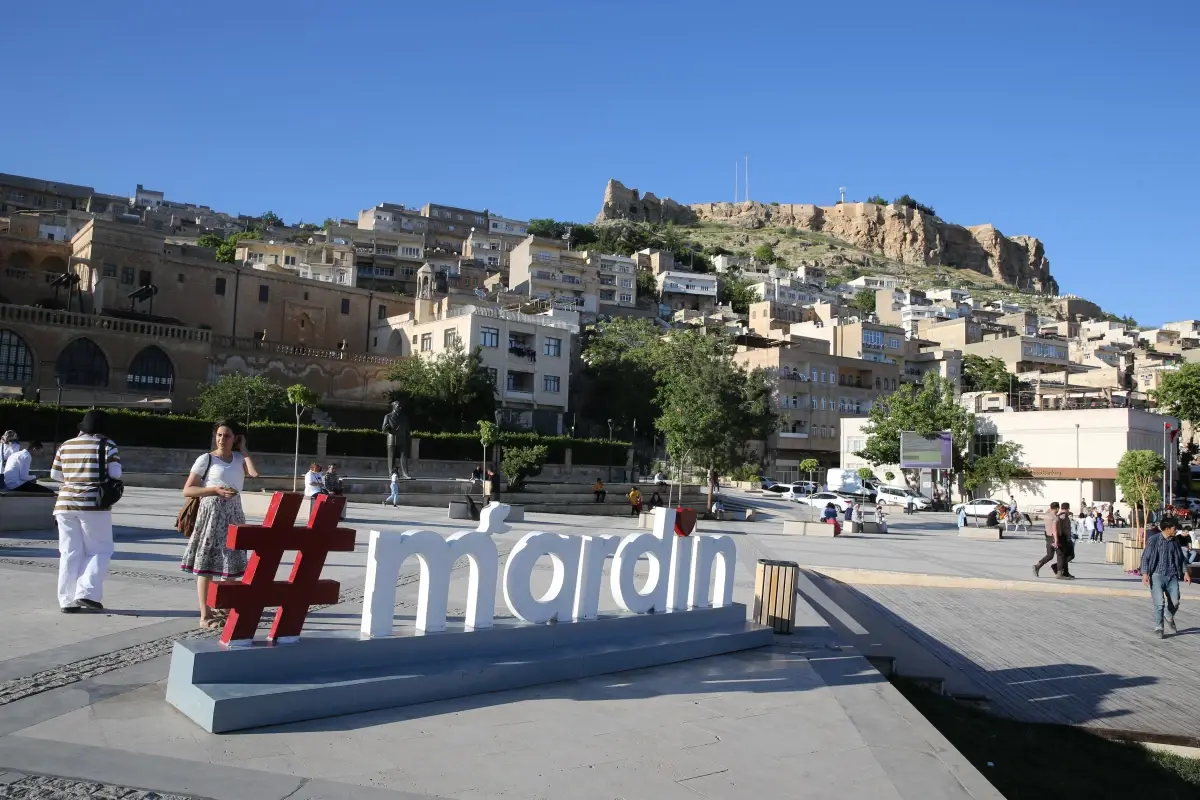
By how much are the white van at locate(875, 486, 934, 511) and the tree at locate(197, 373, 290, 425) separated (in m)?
30.0

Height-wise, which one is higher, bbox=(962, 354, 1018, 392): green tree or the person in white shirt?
bbox=(962, 354, 1018, 392): green tree

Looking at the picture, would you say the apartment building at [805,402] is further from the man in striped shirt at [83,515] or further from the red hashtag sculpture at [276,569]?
the red hashtag sculpture at [276,569]

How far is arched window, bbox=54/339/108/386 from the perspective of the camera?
42.6 m

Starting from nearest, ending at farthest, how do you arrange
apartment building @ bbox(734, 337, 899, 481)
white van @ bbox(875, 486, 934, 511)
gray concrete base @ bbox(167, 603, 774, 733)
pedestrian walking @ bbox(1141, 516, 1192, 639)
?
gray concrete base @ bbox(167, 603, 774, 733)
pedestrian walking @ bbox(1141, 516, 1192, 639)
white van @ bbox(875, 486, 934, 511)
apartment building @ bbox(734, 337, 899, 481)

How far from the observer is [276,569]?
609 centimetres

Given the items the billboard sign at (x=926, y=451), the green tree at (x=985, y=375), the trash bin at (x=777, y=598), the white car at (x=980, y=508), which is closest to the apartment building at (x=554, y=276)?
the green tree at (x=985, y=375)

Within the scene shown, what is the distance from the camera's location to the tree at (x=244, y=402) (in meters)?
39.0

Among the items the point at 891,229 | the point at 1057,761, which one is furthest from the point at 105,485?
the point at 891,229

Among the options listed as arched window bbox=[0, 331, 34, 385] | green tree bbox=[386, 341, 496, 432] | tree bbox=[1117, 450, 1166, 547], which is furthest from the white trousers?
arched window bbox=[0, 331, 34, 385]

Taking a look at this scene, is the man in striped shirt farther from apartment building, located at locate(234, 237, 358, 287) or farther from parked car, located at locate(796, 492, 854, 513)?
apartment building, located at locate(234, 237, 358, 287)

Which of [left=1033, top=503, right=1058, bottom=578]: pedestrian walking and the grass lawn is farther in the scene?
[left=1033, top=503, right=1058, bottom=578]: pedestrian walking

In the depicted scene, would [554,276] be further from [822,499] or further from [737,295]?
[822,499]

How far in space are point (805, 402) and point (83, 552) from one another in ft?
193

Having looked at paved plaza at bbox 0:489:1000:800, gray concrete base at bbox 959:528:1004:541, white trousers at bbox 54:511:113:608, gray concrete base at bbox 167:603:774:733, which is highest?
white trousers at bbox 54:511:113:608
